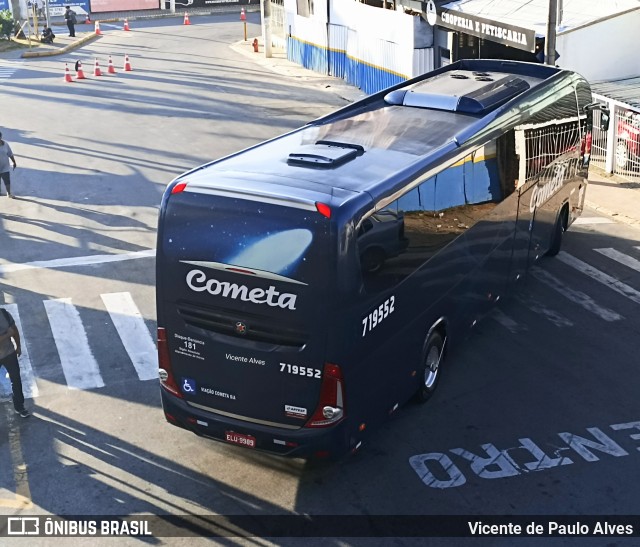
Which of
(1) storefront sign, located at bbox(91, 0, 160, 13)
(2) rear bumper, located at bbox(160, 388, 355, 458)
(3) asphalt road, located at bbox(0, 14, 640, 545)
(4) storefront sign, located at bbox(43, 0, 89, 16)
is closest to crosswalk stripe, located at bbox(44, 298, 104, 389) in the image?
(3) asphalt road, located at bbox(0, 14, 640, 545)

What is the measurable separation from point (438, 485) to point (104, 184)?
1397 centimetres

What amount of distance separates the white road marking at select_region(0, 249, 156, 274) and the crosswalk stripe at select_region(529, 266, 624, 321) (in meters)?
6.79

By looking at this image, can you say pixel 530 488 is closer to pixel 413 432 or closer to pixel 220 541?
pixel 413 432

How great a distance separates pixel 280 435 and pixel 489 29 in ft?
57.0

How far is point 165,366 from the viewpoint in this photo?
948 cm

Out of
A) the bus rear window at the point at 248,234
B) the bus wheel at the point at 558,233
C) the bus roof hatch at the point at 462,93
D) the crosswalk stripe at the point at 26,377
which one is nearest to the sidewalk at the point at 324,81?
the bus wheel at the point at 558,233

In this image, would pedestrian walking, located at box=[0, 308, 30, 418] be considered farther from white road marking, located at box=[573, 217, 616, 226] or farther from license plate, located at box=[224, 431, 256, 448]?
white road marking, located at box=[573, 217, 616, 226]

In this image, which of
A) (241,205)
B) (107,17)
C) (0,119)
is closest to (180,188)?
(241,205)

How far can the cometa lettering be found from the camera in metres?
8.55

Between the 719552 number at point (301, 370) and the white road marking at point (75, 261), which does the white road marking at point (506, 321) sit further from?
the white road marking at point (75, 261)

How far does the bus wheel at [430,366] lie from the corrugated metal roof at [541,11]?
519 inches

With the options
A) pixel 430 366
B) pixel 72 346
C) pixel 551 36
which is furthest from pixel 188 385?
pixel 551 36

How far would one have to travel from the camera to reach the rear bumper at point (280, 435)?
883 cm

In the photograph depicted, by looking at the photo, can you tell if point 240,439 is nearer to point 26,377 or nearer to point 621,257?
point 26,377
